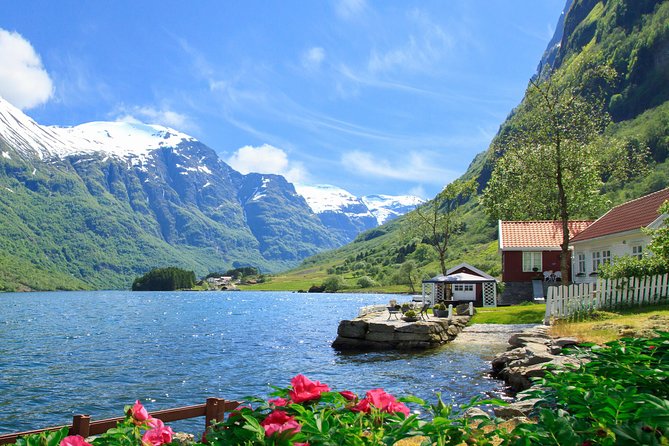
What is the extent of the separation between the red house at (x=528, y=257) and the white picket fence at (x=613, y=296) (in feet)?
90.8

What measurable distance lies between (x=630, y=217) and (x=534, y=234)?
15976 millimetres

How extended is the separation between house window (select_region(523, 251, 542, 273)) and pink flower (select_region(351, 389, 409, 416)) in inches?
2260

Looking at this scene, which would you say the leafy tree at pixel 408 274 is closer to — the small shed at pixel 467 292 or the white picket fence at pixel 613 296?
the small shed at pixel 467 292

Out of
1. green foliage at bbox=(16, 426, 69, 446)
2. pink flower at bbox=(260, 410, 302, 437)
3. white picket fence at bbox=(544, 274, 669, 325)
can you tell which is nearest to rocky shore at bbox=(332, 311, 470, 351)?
white picket fence at bbox=(544, 274, 669, 325)

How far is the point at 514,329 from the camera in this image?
3703 cm

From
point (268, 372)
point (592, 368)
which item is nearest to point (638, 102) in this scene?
point (268, 372)

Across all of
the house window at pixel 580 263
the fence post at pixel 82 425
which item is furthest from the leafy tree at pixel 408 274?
the fence post at pixel 82 425

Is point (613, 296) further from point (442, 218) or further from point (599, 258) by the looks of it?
point (442, 218)

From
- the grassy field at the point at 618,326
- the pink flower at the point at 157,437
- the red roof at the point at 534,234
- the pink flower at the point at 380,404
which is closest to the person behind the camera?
the pink flower at the point at 157,437

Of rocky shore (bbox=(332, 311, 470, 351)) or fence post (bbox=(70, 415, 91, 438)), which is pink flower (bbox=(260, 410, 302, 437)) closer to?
fence post (bbox=(70, 415, 91, 438))

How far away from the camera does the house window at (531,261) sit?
5762 cm

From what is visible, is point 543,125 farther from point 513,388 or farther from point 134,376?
point 134,376

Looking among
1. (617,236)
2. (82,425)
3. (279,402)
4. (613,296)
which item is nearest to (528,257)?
(617,236)

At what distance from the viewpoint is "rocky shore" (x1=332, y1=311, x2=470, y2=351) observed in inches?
1357
